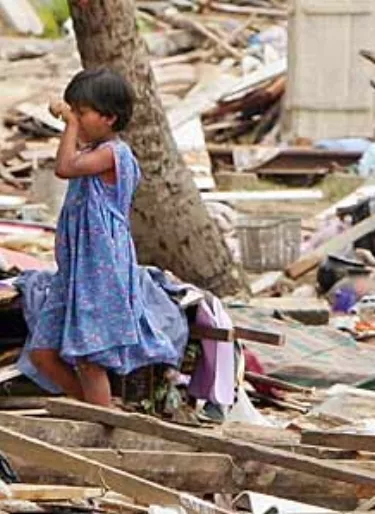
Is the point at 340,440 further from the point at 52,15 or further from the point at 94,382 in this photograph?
the point at 52,15

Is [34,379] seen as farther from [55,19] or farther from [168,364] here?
[55,19]

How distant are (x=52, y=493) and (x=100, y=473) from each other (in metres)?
0.16

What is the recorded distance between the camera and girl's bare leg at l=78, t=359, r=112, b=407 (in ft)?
22.9

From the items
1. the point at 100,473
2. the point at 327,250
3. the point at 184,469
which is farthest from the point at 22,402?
the point at 327,250

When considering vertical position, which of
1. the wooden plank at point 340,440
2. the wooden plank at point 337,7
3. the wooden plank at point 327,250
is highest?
the wooden plank at point 340,440

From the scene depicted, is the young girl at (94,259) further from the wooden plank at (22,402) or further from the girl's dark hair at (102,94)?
the wooden plank at (22,402)

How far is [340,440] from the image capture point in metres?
6.12

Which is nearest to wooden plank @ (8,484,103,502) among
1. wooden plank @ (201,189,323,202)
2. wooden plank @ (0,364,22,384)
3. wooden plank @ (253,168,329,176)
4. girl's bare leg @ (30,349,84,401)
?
girl's bare leg @ (30,349,84,401)

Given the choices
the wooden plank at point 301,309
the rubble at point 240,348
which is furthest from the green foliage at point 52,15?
the wooden plank at point 301,309

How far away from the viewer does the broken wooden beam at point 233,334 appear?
7.30 m

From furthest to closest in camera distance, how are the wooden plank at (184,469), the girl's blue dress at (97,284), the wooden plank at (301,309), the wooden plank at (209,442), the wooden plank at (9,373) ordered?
the wooden plank at (301,309) < the wooden plank at (9,373) < the girl's blue dress at (97,284) < the wooden plank at (184,469) < the wooden plank at (209,442)

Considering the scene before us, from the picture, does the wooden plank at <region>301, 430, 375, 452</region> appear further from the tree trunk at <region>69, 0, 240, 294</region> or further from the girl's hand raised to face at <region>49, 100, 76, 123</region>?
the tree trunk at <region>69, 0, 240, 294</region>

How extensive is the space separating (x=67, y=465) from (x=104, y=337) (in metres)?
1.50

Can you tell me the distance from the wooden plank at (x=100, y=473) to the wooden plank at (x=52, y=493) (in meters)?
0.05
